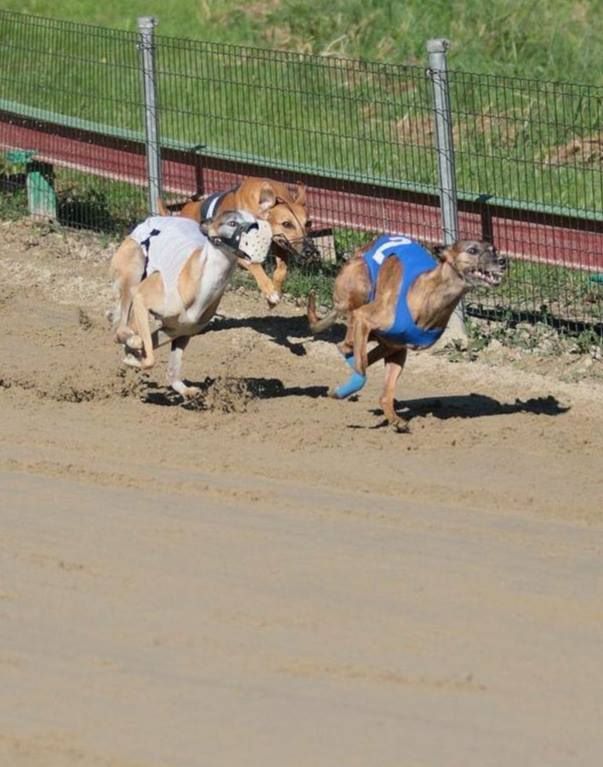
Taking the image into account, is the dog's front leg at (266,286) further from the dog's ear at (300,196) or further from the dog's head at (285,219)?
the dog's ear at (300,196)

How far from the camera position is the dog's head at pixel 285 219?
11.6 meters

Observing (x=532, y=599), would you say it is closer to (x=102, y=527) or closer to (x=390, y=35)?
(x=102, y=527)

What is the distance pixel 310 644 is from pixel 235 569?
2.65ft

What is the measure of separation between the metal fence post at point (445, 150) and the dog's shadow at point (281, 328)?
852 mm

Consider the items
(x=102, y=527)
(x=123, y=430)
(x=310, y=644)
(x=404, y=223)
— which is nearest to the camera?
(x=310, y=644)

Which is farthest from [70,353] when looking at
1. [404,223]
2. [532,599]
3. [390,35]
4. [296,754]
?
[390,35]

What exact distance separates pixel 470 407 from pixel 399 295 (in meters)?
1.00

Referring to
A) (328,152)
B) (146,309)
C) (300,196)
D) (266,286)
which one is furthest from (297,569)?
(328,152)

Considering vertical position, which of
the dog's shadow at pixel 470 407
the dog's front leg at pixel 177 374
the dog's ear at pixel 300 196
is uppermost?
the dog's ear at pixel 300 196

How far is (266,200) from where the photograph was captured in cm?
1157

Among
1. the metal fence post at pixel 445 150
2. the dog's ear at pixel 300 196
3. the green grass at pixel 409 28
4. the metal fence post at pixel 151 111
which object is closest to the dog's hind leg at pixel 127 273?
the dog's ear at pixel 300 196

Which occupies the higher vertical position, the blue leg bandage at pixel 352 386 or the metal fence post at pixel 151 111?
the metal fence post at pixel 151 111

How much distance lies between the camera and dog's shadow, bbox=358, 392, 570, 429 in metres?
9.87

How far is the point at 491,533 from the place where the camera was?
738 centimetres
